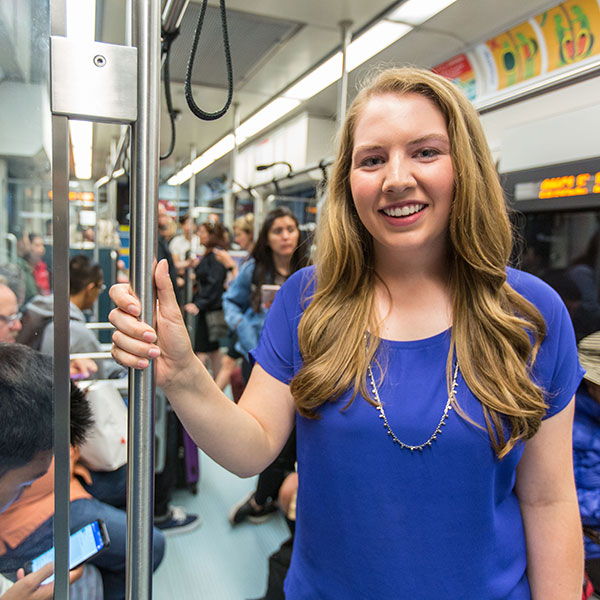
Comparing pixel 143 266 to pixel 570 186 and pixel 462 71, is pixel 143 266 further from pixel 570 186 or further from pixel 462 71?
pixel 462 71

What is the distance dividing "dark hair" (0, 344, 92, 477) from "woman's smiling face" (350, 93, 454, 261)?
1.89ft

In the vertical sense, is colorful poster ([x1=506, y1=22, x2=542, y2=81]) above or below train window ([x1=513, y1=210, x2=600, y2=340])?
above

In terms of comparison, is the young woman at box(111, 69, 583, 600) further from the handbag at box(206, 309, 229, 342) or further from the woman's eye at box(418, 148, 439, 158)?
the handbag at box(206, 309, 229, 342)

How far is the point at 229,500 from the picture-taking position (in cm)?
304

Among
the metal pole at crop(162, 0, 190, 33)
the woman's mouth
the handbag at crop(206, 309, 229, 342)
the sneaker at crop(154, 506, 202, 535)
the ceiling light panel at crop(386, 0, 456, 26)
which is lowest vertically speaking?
the sneaker at crop(154, 506, 202, 535)

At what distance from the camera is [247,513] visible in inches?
111

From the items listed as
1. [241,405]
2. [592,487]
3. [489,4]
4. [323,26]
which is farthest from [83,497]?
[489,4]

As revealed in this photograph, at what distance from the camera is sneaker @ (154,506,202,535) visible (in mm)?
2656

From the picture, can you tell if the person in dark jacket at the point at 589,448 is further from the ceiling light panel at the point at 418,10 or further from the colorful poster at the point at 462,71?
the colorful poster at the point at 462,71

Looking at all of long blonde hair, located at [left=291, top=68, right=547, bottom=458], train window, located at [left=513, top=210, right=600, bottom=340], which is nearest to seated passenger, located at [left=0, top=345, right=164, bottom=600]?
long blonde hair, located at [left=291, top=68, right=547, bottom=458]

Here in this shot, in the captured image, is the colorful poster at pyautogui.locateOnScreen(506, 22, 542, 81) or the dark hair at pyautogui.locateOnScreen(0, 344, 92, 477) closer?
the dark hair at pyautogui.locateOnScreen(0, 344, 92, 477)

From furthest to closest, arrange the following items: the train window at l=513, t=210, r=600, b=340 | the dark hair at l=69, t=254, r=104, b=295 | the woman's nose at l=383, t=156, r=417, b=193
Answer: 1. the dark hair at l=69, t=254, r=104, b=295
2. the train window at l=513, t=210, r=600, b=340
3. the woman's nose at l=383, t=156, r=417, b=193

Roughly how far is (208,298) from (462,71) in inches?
107

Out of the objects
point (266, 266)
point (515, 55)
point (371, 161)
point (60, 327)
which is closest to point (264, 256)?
point (266, 266)
